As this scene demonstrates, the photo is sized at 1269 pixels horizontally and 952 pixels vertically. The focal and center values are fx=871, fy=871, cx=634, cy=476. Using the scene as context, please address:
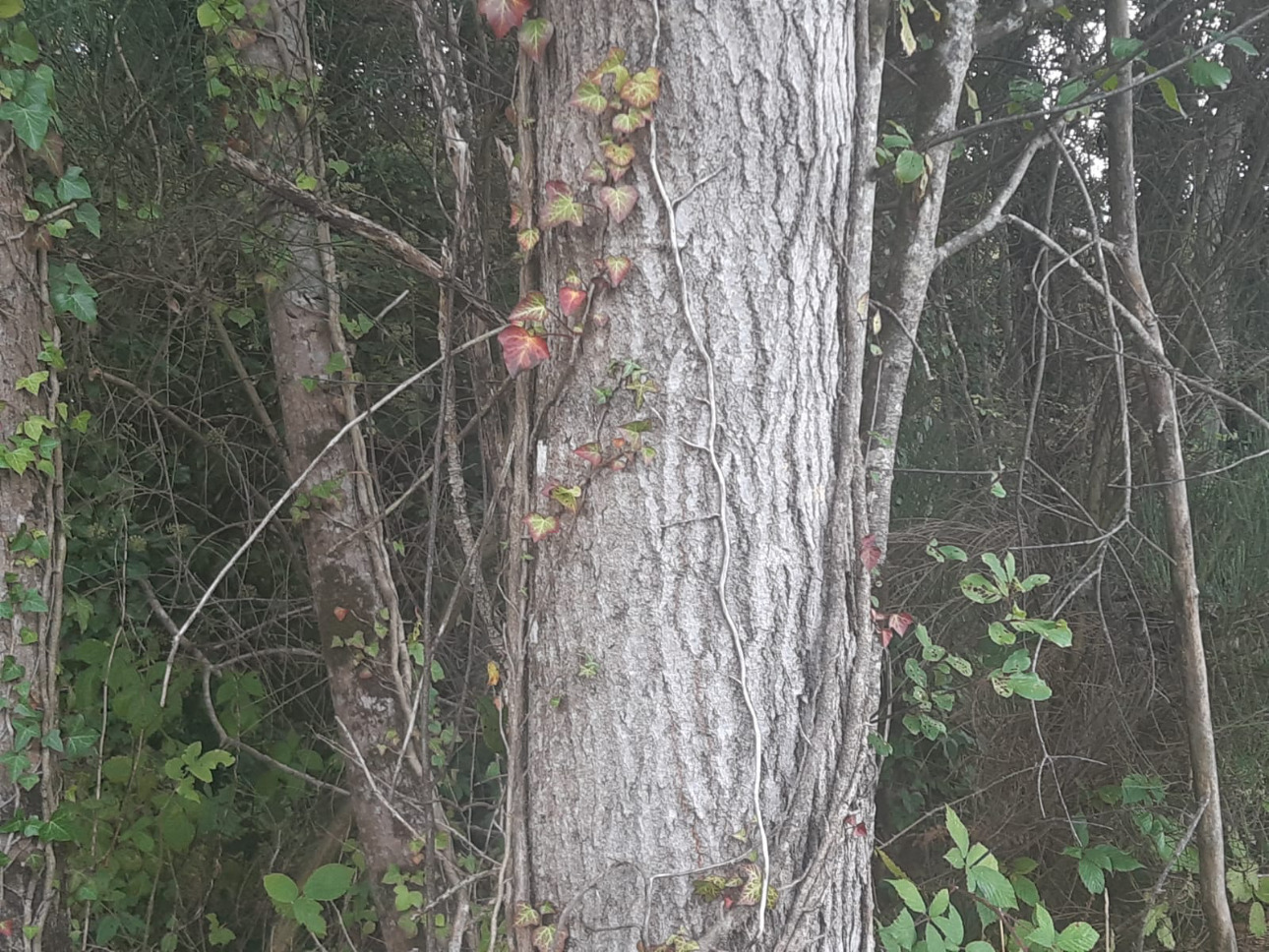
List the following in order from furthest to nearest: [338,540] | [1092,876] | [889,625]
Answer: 1. [338,540]
2. [1092,876]
3. [889,625]

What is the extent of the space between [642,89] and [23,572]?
74.9 inches

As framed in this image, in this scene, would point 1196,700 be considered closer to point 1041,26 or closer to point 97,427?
point 1041,26

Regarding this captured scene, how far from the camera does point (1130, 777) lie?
233 cm

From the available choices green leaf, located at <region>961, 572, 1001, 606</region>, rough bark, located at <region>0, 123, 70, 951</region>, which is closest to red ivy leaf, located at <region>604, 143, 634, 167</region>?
green leaf, located at <region>961, 572, 1001, 606</region>

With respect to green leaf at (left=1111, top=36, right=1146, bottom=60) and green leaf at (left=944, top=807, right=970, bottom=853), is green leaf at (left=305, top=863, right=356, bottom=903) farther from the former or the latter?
green leaf at (left=1111, top=36, right=1146, bottom=60)

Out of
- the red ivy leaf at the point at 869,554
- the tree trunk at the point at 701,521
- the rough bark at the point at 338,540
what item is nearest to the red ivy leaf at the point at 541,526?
the tree trunk at the point at 701,521

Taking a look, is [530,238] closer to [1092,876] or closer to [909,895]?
[909,895]

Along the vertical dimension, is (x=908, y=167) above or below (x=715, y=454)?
above

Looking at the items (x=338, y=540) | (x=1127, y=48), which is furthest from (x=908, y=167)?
(x=338, y=540)

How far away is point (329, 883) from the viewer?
7.48 feet

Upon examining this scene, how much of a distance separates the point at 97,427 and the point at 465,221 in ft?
6.14

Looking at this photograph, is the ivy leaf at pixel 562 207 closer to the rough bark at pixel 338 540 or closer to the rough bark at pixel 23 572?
the rough bark at pixel 338 540

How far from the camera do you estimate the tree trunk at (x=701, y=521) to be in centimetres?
123

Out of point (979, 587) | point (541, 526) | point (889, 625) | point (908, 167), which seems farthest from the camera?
point (979, 587)
